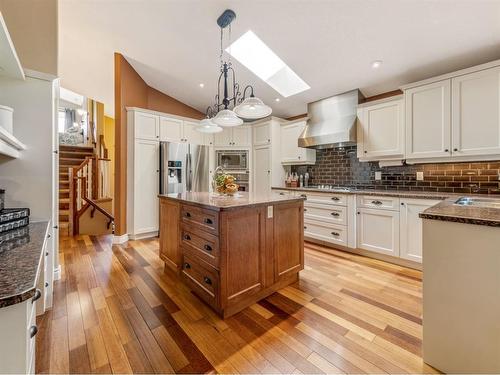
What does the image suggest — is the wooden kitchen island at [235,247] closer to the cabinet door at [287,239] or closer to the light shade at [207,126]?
the cabinet door at [287,239]

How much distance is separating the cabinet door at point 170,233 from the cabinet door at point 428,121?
2945 mm

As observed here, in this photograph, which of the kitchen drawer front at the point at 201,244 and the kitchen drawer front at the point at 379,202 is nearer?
the kitchen drawer front at the point at 201,244

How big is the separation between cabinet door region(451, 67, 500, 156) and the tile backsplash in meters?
0.39

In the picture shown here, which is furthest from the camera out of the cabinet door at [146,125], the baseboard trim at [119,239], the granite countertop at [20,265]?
the cabinet door at [146,125]

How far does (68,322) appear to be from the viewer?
5.57 feet

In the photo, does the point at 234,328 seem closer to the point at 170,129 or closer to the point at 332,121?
the point at 332,121

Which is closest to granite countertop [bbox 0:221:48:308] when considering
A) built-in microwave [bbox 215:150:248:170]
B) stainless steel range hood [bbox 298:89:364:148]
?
stainless steel range hood [bbox 298:89:364:148]

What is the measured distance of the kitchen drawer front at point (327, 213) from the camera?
3.23 metres

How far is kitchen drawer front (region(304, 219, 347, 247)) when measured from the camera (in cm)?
324

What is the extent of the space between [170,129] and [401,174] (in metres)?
3.86

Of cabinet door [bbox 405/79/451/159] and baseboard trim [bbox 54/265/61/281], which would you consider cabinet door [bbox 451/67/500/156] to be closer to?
cabinet door [bbox 405/79/451/159]

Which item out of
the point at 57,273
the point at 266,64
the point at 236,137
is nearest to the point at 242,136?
the point at 236,137

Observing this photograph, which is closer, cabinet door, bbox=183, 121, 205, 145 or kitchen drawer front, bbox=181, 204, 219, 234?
kitchen drawer front, bbox=181, 204, 219, 234

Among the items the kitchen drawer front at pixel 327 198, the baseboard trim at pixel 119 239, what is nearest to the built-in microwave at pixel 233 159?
the kitchen drawer front at pixel 327 198
